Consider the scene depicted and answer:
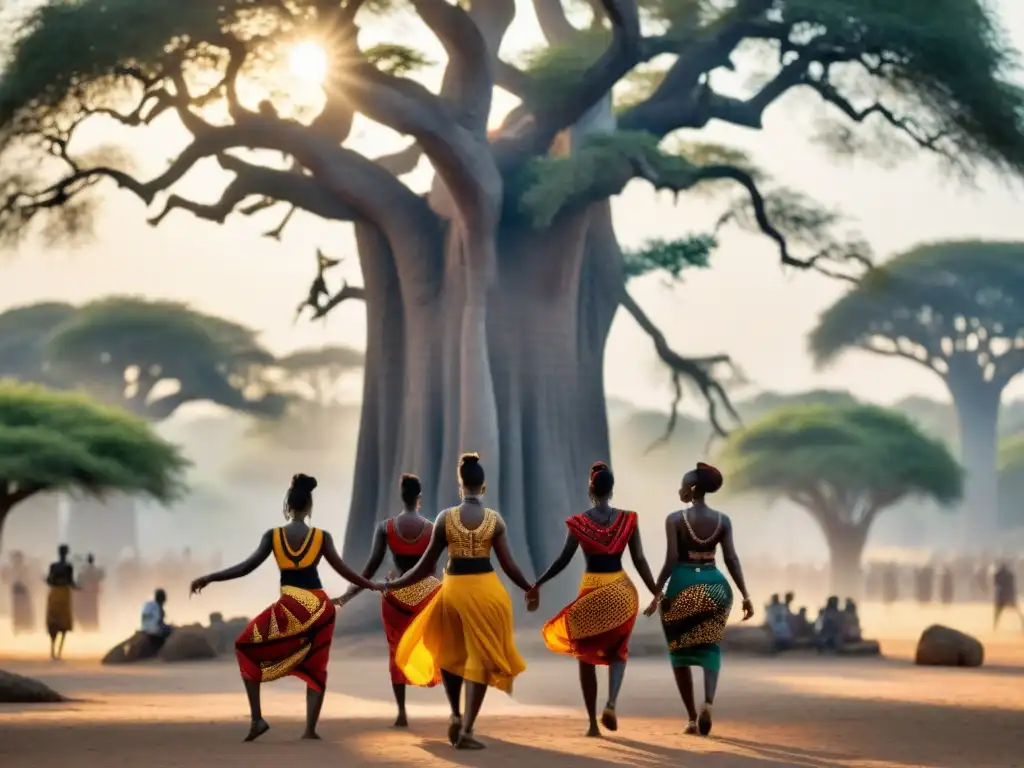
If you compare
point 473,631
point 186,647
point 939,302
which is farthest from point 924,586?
point 473,631

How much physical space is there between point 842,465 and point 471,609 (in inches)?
1412

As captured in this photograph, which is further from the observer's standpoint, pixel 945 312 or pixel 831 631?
pixel 945 312

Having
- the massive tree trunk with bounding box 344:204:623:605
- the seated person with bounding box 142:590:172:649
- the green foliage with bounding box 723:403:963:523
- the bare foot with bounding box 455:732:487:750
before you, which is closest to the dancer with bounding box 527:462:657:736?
the bare foot with bounding box 455:732:487:750

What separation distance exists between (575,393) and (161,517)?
84.1m

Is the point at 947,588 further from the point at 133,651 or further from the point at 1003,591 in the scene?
the point at 133,651

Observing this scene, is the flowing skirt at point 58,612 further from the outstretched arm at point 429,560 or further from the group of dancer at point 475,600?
the outstretched arm at point 429,560

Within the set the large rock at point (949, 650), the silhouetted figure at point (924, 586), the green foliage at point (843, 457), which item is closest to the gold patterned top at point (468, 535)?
the large rock at point (949, 650)

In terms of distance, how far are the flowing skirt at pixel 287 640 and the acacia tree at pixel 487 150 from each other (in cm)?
1394

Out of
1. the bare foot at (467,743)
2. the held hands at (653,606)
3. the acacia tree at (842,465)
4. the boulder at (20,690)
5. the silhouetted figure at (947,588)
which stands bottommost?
the bare foot at (467,743)

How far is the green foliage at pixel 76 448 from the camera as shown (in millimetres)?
30203

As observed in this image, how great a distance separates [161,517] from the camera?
362ft

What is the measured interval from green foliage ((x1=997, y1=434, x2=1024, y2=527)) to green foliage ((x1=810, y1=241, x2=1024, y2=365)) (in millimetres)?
13665

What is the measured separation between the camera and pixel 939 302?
55750mm

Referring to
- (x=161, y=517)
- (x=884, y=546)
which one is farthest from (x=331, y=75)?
(x=161, y=517)
